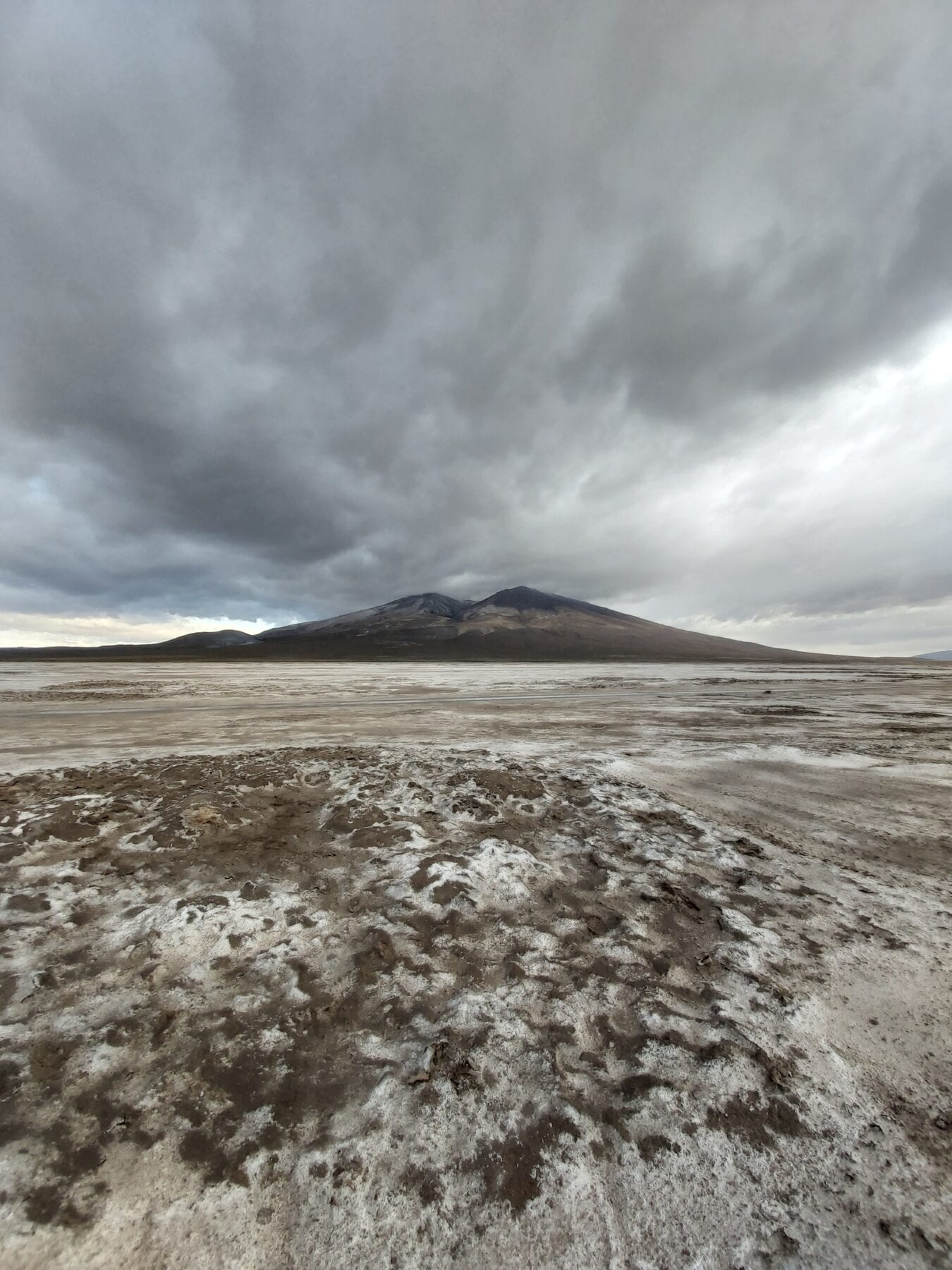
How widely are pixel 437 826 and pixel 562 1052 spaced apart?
164 inches

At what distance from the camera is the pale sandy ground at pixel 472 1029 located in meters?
2.50

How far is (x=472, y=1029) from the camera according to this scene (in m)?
3.71

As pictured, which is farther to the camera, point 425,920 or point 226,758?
point 226,758

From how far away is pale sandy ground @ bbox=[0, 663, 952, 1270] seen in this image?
8.19 feet

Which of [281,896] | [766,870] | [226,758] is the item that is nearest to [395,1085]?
[281,896]

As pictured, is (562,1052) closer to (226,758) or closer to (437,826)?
(437,826)

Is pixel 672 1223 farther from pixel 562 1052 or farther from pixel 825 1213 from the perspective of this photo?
pixel 562 1052

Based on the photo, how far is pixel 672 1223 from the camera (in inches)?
98.8

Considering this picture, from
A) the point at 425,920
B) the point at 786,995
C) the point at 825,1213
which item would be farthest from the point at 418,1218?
the point at 786,995

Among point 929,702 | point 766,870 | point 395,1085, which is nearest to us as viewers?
point 395,1085

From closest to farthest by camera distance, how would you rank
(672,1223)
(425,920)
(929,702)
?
(672,1223) < (425,920) < (929,702)

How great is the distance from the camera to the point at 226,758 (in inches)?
455

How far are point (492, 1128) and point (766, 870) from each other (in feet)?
15.2

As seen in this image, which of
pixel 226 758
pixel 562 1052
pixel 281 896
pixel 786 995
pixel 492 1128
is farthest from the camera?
pixel 226 758
